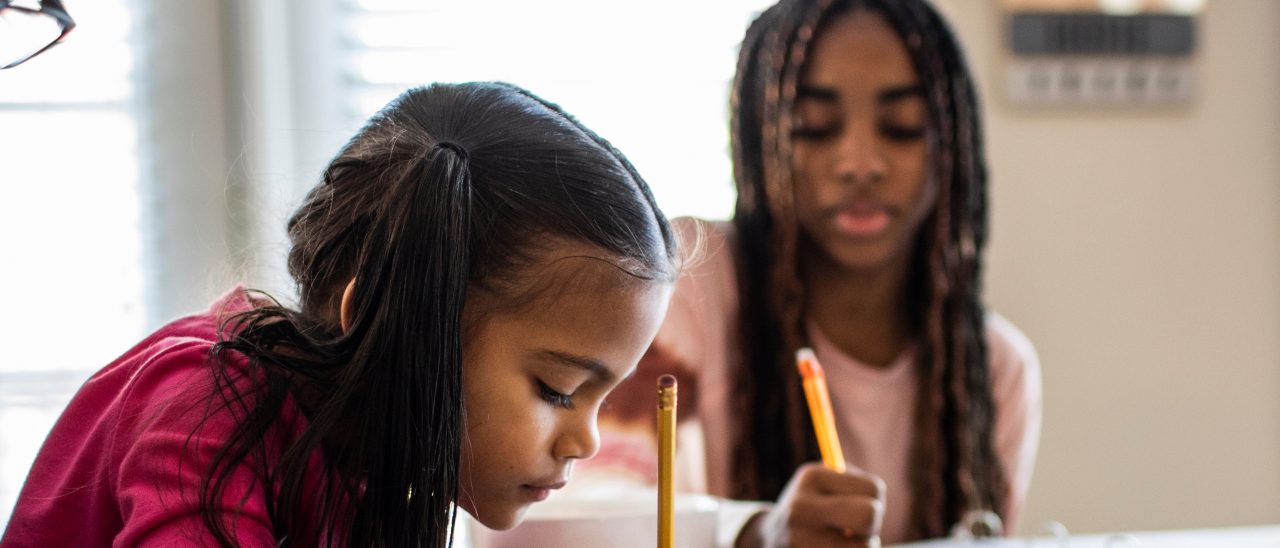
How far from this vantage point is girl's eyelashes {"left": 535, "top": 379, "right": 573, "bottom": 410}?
531mm

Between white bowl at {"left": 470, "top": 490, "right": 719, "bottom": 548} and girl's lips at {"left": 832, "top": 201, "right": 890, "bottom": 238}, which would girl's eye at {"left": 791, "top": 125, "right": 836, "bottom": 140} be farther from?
white bowl at {"left": 470, "top": 490, "right": 719, "bottom": 548}

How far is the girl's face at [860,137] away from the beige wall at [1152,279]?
458mm

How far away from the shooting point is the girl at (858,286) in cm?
103

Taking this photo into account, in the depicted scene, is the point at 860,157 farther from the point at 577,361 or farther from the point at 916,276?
the point at 577,361

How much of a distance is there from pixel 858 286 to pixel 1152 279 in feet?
1.91

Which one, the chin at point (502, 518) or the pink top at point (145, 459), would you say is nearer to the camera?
the pink top at point (145, 459)

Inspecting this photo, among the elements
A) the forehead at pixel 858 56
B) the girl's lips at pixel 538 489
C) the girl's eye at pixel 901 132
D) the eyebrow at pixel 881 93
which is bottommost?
the girl's lips at pixel 538 489

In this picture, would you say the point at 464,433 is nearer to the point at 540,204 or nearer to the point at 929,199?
the point at 540,204

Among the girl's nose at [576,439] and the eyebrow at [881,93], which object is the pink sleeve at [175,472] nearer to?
the girl's nose at [576,439]

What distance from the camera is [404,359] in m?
0.49

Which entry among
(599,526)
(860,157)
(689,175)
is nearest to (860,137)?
(860,157)

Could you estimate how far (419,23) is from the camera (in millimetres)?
1371

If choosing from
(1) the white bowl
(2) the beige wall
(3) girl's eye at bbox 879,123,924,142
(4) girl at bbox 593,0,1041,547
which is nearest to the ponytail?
(1) the white bowl

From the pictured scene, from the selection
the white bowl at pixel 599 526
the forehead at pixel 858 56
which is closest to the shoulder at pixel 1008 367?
the forehead at pixel 858 56
